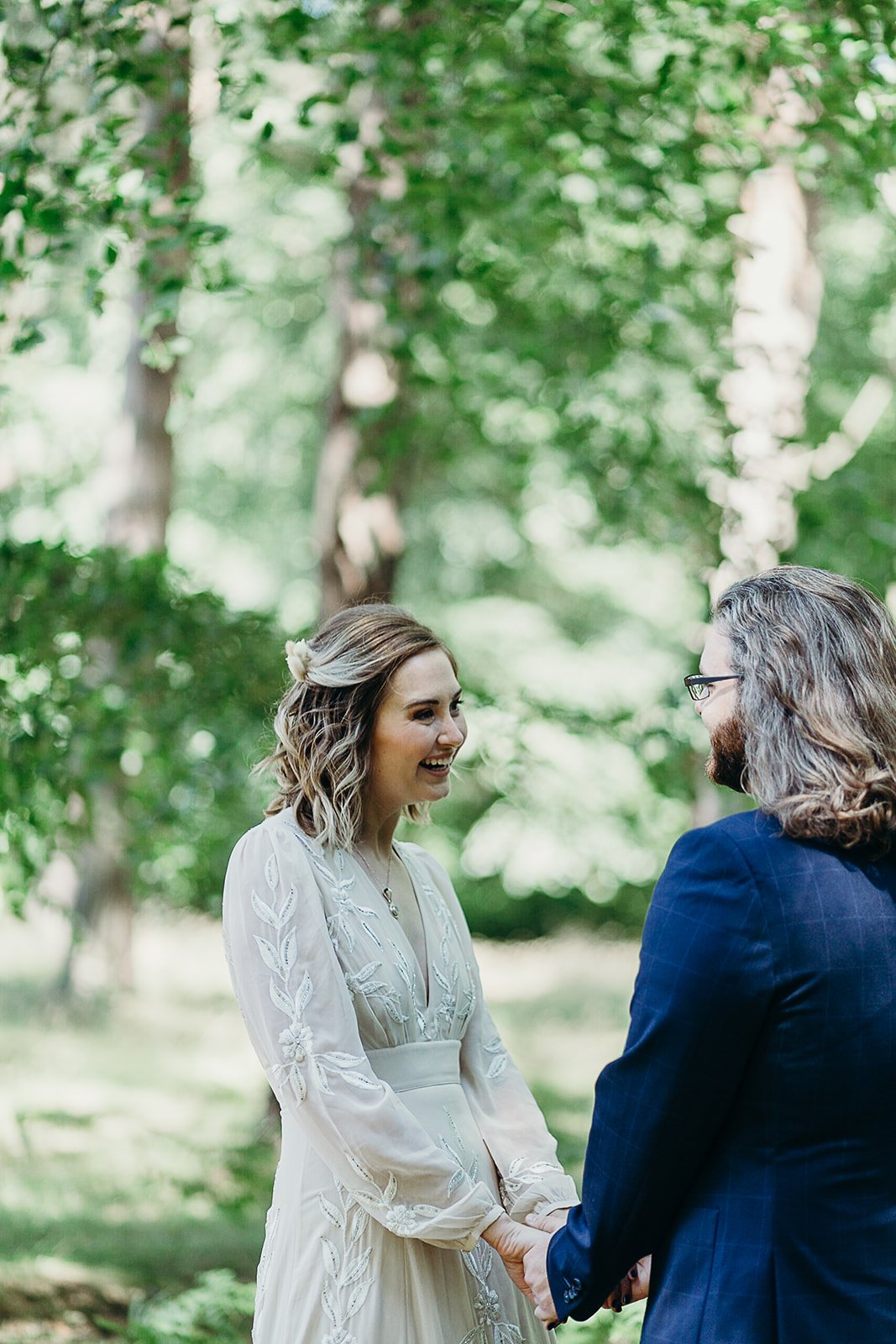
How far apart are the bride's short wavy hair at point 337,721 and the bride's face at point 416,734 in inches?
0.8

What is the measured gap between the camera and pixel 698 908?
1997mm

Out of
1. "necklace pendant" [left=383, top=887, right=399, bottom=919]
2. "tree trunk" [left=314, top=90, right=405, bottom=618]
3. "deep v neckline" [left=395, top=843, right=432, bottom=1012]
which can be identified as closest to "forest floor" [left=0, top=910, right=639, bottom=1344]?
"deep v neckline" [left=395, top=843, right=432, bottom=1012]

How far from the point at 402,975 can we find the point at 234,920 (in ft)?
1.09

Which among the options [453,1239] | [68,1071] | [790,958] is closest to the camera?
[790,958]

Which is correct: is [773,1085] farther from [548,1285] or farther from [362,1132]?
[362,1132]

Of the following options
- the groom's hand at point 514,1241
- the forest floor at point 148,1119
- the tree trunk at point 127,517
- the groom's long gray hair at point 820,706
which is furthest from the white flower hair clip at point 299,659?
the tree trunk at point 127,517

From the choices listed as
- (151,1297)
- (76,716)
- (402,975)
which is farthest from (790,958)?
(151,1297)

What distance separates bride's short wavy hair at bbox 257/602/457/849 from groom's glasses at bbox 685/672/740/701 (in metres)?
0.65

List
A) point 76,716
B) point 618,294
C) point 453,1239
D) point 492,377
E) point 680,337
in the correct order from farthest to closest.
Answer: point 680,337
point 492,377
point 618,294
point 76,716
point 453,1239

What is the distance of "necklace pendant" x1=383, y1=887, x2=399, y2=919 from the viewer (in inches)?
105

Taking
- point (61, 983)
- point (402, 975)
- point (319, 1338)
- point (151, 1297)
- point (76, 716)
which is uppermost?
point (402, 975)

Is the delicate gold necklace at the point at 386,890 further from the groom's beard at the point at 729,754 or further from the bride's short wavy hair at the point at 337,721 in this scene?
the groom's beard at the point at 729,754

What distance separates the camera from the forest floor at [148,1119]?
5773mm

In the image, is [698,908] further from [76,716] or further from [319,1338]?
[76,716]
